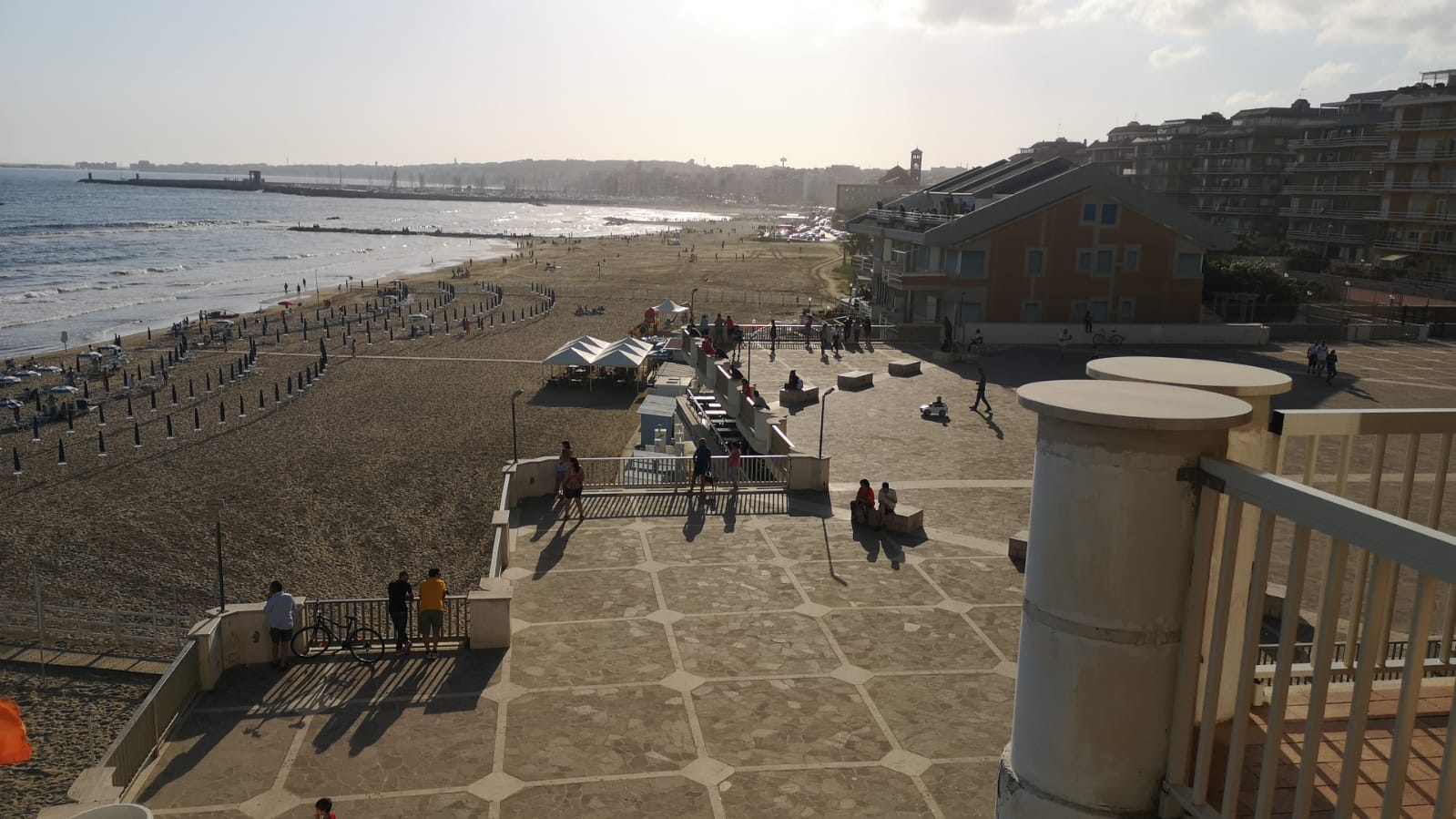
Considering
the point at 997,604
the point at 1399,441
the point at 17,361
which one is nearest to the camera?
the point at 997,604

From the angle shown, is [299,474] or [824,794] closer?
[824,794]

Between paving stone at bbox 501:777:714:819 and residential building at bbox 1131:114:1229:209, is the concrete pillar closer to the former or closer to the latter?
paving stone at bbox 501:777:714:819

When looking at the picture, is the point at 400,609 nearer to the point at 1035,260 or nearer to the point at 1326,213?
the point at 1035,260

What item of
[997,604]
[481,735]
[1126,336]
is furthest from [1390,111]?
[481,735]

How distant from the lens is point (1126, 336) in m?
42.7

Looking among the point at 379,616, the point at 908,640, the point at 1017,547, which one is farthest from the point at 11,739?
the point at 1017,547

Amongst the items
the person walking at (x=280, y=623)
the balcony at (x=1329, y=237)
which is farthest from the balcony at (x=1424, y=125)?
the person walking at (x=280, y=623)

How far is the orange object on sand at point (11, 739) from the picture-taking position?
9.46 metres

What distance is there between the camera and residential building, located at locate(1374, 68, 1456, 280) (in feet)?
197

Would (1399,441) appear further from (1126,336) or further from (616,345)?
(616,345)

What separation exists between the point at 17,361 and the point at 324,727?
47961 millimetres

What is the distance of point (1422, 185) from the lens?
6216cm

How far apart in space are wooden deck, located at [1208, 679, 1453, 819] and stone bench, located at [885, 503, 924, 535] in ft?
37.8

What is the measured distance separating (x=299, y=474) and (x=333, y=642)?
624 inches
